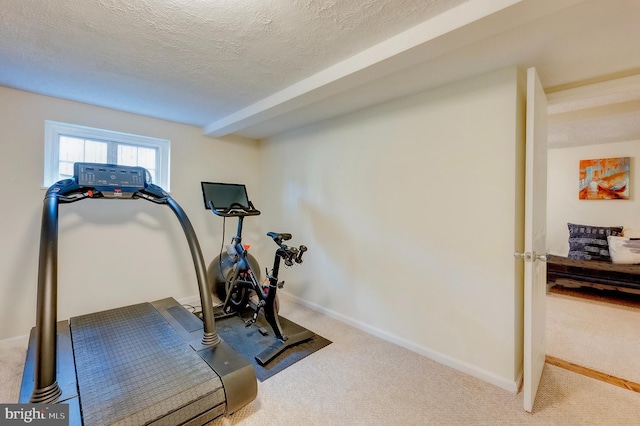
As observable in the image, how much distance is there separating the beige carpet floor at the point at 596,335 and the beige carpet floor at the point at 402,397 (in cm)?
36

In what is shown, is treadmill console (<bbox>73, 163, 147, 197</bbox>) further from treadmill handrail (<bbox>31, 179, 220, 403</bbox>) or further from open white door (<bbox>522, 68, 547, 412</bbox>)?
open white door (<bbox>522, 68, 547, 412</bbox>)

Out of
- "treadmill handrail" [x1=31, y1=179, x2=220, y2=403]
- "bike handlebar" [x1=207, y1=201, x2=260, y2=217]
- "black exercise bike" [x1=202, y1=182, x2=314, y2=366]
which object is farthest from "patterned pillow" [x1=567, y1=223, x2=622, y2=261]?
"treadmill handrail" [x1=31, y1=179, x2=220, y2=403]

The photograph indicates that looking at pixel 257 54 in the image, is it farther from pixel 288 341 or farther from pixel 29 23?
pixel 288 341

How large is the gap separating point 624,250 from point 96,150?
669cm

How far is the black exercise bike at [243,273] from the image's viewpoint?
244 centimetres

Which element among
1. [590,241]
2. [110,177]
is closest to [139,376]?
[110,177]

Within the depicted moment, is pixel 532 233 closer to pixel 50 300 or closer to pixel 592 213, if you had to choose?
pixel 50 300

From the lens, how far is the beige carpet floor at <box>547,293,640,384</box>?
7.19 ft

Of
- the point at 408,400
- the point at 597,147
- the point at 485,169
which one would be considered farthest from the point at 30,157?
the point at 597,147

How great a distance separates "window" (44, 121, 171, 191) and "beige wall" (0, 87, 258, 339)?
0.29 feet

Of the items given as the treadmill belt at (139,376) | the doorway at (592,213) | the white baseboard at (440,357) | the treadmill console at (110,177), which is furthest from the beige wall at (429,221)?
the treadmill console at (110,177)

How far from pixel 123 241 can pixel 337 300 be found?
2374 mm

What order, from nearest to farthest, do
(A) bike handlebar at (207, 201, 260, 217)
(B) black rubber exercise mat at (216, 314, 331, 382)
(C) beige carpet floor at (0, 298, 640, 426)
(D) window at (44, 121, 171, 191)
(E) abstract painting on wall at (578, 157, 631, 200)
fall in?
(C) beige carpet floor at (0, 298, 640, 426) < (B) black rubber exercise mat at (216, 314, 331, 382) < (D) window at (44, 121, 171, 191) < (A) bike handlebar at (207, 201, 260, 217) < (E) abstract painting on wall at (578, 157, 631, 200)

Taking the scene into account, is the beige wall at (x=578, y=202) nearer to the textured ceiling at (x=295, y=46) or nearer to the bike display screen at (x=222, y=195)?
the textured ceiling at (x=295, y=46)
